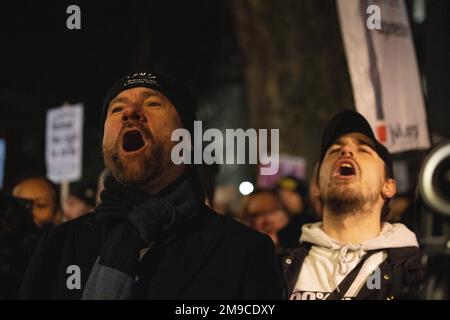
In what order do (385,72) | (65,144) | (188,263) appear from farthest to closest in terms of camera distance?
(65,144)
(385,72)
(188,263)

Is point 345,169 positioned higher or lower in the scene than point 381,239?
higher

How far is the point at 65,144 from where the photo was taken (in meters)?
7.95

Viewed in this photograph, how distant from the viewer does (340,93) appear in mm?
8500

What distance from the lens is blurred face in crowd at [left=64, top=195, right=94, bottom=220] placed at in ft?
20.2

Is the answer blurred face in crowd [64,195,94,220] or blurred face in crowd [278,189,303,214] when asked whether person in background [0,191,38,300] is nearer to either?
blurred face in crowd [64,195,94,220]

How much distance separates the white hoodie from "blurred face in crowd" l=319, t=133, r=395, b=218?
0.13 m

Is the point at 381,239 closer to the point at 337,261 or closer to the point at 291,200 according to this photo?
the point at 337,261

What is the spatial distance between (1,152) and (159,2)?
7379 millimetres

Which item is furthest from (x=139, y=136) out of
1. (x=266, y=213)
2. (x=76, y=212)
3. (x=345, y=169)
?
(x=76, y=212)

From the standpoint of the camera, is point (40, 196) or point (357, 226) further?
point (40, 196)

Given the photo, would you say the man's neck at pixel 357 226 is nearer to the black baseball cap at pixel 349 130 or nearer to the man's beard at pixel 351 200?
the man's beard at pixel 351 200

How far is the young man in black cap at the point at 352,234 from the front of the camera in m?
4.04

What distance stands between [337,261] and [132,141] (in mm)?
1026

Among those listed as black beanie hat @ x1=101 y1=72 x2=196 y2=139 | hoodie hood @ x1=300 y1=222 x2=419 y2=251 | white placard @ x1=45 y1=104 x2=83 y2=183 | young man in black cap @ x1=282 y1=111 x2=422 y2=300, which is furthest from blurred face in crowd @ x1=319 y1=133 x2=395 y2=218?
white placard @ x1=45 y1=104 x2=83 y2=183
